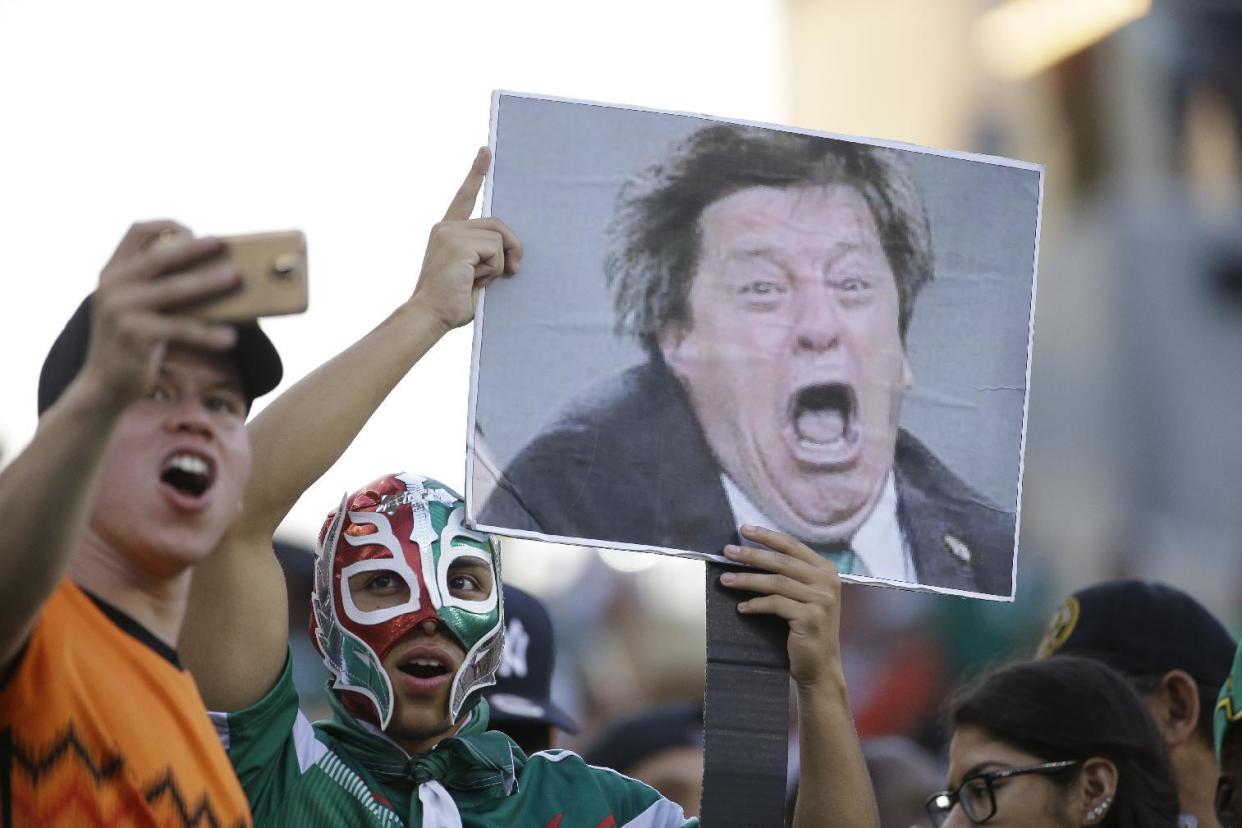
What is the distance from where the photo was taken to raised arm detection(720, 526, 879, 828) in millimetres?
3826

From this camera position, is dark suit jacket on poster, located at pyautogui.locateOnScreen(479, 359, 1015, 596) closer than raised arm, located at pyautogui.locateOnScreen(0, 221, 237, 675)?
No

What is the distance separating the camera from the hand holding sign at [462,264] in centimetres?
381

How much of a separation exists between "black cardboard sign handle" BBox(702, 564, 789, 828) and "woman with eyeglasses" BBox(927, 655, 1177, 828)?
2.16ft

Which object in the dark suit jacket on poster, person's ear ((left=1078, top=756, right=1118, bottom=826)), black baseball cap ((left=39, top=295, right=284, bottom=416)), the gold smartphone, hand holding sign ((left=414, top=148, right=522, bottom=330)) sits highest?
hand holding sign ((left=414, top=148, right=522, bottom=330))

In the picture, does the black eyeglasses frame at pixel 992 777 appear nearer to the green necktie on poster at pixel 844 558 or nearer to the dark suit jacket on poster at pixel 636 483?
the dark suit jacket on poster at pixel 636 483

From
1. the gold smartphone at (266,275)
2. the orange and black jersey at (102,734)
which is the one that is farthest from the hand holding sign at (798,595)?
the gold smartphone at (266,275)

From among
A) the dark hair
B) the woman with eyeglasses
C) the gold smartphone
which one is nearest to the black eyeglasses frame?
the woman with eyeglasses

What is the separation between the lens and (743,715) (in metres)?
Answer: 3.81

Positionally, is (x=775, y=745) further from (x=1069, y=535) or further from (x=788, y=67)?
(x=788, y=67)

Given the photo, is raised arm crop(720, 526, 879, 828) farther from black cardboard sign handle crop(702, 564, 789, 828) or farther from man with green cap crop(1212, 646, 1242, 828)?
man with green cap crop(1212, 646, 1242, 828)

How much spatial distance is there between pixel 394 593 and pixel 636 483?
22.6 inches

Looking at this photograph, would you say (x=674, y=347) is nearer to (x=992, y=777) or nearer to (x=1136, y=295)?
(x=992, y=777)

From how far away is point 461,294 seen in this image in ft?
12.5

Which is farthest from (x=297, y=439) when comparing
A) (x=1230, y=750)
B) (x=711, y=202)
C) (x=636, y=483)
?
(x=1230, y=750)
